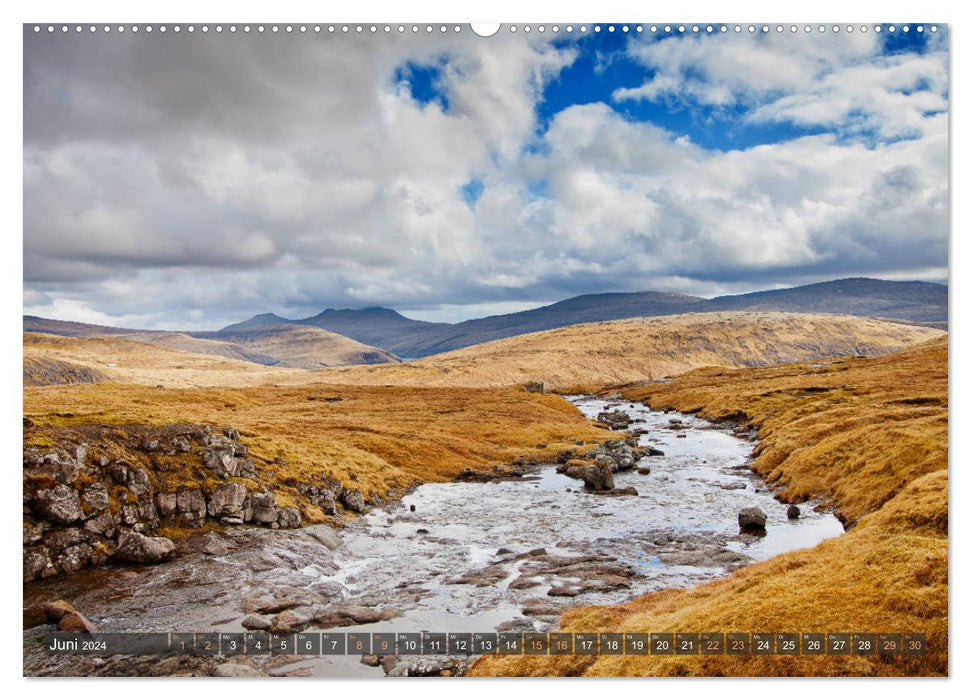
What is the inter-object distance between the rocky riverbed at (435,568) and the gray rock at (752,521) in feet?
1.55

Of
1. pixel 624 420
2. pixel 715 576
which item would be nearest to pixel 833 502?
pixel 715 576

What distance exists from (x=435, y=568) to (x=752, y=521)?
1854 cm

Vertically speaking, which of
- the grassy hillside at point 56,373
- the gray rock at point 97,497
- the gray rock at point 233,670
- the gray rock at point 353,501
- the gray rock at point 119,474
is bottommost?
the gray rock at point 353,501

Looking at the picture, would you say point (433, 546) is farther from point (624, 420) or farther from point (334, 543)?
point (624, 420)

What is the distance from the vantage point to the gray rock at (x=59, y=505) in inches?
928

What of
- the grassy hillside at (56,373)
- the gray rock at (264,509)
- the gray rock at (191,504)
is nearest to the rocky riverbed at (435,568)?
the gray rock at (264,509)

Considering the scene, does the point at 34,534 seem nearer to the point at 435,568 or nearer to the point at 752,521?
the point at 435,568

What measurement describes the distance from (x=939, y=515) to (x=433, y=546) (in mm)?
22849

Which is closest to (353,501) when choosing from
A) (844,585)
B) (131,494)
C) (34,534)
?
(131,494)

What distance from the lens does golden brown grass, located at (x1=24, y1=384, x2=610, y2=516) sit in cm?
3709

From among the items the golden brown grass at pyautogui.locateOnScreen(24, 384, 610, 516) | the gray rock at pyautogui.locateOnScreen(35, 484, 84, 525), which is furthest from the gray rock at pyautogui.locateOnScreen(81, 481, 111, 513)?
the golden brown grass at pyautogui.locateOnScreen(24, 384, 610, 516)

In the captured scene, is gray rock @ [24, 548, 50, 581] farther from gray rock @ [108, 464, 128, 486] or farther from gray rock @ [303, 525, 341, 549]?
gray rock @ [303, 525, 341, 549]

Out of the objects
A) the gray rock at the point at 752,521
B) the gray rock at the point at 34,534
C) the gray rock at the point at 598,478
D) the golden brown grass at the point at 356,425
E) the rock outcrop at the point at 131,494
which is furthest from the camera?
the gray rock at the point at 598,478

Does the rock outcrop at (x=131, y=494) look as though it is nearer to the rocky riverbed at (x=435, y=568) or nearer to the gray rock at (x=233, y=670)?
the rocky riverbed at (x=435, y=568)
